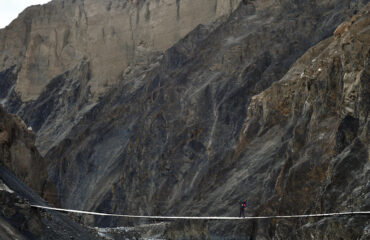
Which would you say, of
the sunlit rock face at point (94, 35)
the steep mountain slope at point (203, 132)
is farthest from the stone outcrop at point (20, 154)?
the sunlit rock face at point (94, 35)

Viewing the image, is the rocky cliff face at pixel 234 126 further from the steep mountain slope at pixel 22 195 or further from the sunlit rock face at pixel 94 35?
the steep mountain slope at pixel 22 195

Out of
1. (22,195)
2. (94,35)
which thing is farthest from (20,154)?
(94,35)

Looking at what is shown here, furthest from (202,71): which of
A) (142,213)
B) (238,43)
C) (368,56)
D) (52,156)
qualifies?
(368,56)

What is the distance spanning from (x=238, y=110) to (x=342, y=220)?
104 feet

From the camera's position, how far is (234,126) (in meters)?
49.0

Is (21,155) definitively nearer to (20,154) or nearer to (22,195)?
(20,154)

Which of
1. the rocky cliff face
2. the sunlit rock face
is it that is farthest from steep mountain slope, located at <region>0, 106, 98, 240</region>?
→ the sunlit rock face

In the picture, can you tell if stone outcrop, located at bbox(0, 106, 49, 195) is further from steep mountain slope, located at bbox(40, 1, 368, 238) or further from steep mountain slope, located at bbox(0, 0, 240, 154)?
steep mountain slope, located at bbox(0, 0, 240, 154)

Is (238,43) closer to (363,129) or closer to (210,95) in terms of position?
(210,95)

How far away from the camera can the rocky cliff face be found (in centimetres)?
2462

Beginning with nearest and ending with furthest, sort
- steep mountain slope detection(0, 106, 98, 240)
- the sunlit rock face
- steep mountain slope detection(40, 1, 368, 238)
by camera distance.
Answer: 1. steep mountain slope detection(0, 106, 98, 240)
2. steep mountain slope detection(40, 1, 368, 238)
3. the sunlit rock face

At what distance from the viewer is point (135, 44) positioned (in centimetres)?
7738

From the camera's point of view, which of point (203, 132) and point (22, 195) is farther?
point (203, 132)

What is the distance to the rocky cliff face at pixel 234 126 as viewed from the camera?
24.6 meters
